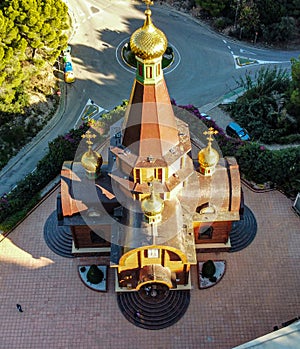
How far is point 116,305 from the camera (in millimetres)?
30609

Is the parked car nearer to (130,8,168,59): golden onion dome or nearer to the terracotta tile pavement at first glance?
the terracotta tile pavement

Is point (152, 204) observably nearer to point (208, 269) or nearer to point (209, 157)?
point (209, 157)

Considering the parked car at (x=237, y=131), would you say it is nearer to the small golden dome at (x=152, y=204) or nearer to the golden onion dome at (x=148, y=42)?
the small golden dome at (x=152, y=204)

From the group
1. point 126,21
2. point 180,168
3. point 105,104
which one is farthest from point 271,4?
point 180,168

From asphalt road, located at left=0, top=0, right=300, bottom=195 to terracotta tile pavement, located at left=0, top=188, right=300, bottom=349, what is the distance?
33.4ft

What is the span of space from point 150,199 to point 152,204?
32 centimetres

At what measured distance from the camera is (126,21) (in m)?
55.1

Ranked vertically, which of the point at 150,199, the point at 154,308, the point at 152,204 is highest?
the point at 150,199

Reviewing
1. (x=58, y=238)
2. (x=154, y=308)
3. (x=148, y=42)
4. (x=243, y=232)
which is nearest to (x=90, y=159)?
(x=58, y=238)

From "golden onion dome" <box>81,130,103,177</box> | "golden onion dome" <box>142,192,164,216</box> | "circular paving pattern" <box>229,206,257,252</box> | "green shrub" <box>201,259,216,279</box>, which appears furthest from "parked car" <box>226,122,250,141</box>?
"golden onion dome" <box>142,192,164,216</box>

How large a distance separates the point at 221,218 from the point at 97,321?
423 inches

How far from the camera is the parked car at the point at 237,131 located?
41.9 meters

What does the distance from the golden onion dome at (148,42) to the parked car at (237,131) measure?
2104 centimetres

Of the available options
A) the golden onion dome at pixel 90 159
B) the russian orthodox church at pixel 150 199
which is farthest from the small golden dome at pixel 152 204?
the golden onion dome at pixel 90 159
